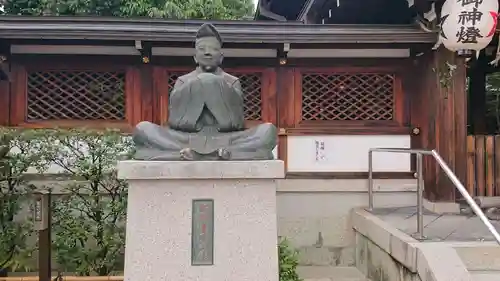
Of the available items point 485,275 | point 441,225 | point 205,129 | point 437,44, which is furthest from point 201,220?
point 437,44

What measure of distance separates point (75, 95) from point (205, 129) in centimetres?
401

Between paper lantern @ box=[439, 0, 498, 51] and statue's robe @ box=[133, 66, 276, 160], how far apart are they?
350 cm

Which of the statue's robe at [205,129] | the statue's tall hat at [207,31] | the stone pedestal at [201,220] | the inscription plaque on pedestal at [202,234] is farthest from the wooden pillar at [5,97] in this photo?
the inscription plaque on pedestal at [202,234]

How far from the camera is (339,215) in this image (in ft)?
26.0

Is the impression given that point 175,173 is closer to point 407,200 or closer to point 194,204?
point 194,204

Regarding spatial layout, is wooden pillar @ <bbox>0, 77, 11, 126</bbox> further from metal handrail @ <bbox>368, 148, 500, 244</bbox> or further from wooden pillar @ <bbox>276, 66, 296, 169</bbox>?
metal handrail @ <bbox>368, 148, 500, 244</bbox>

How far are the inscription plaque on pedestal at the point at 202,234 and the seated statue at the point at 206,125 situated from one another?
44 cm

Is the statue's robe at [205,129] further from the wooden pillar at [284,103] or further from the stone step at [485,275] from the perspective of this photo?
the wooden pillar at [284,103]

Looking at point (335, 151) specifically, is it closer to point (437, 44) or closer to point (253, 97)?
point (253, 97)

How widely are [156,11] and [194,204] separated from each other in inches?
529

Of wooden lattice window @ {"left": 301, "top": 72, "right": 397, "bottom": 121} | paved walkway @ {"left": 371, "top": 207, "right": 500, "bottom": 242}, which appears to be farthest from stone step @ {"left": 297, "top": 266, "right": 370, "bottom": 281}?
wooden lattice window @ {"left": 301, "top": 72, "right": 397, "bottom": 121}

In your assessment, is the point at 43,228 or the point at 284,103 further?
the point at 284,103

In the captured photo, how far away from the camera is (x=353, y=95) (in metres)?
8.09

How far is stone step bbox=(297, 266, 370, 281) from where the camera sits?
7129 mm
